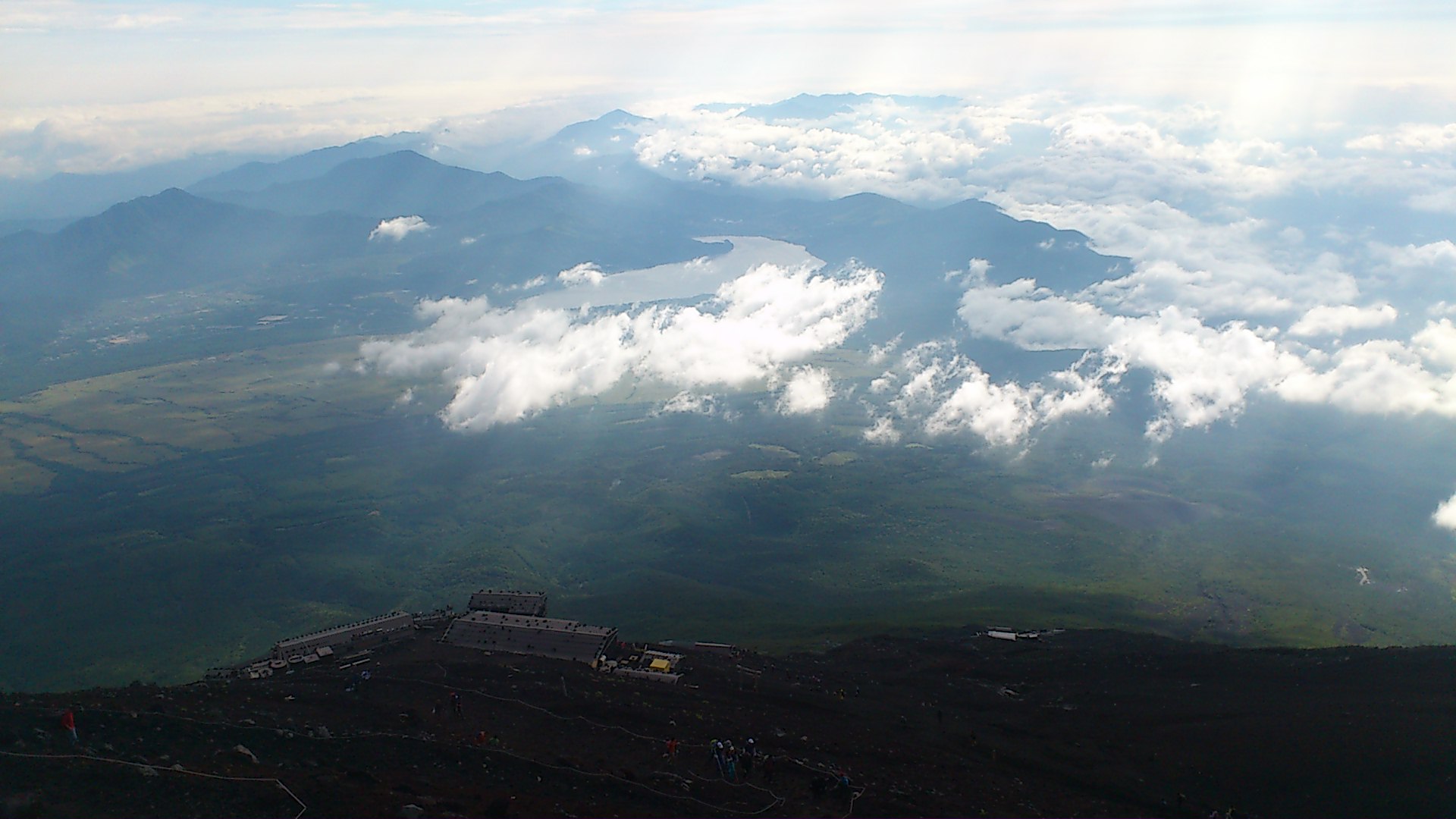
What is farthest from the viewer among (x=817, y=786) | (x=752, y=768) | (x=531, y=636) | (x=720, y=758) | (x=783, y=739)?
(x=531, y=636)

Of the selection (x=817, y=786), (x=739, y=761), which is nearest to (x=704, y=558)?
(x=739, y=761)

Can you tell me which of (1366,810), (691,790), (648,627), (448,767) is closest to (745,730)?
(691,790)

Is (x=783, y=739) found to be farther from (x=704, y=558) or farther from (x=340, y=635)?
(x=704, y=558)

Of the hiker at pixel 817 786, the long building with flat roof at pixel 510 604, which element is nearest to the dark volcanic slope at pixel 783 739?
the hiker at pixel 817 786

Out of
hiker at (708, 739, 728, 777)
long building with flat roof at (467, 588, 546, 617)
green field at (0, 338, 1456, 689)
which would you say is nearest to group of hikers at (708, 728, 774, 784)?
hiker at (708, 739, 728, 777)

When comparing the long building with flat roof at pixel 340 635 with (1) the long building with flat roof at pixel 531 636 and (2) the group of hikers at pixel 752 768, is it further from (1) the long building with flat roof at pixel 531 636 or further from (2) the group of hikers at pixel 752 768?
(2) the group of hikers at pixel 752 768

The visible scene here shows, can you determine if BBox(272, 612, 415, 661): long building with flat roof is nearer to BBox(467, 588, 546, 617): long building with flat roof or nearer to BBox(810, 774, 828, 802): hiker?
BBox(467, 588, 546, 617): long building with flat roof
